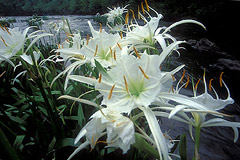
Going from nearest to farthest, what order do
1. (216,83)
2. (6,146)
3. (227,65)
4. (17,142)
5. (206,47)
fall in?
(6,146)
(17,142)
(216,83)
(227,65)
(206,47)

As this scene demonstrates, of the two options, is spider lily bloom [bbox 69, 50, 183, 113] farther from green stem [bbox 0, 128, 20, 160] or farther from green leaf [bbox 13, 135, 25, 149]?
green leaf [bbox 13, 135, 25, 149]

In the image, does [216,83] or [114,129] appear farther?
[216,83]

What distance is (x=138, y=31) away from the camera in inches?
26.7

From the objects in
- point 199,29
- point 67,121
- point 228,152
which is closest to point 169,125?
point 228,152

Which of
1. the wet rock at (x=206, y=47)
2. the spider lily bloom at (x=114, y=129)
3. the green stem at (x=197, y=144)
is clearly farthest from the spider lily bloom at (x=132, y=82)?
the wet rock at (x=206, y=47)

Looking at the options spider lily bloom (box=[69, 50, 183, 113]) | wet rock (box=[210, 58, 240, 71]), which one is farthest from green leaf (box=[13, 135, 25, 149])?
wet rock (box=[210, 58, 240, 71])

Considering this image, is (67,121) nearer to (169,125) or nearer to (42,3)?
(169,125)

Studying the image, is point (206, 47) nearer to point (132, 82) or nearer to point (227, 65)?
point (227, 65)

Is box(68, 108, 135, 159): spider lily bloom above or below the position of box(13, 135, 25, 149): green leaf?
above

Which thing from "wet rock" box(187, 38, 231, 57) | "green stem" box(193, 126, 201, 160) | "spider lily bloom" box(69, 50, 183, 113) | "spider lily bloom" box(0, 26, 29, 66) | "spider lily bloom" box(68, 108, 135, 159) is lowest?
"wet rock" box(187, 38, 231, 57)

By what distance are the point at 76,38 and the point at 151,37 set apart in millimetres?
371

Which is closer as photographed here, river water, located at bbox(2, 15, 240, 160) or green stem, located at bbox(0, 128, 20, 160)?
green stem, located at bbox(0, 128, 20, 160)

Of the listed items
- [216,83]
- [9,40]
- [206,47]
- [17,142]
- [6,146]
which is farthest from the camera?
[206,47]

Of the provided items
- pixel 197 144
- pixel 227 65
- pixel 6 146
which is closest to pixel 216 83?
pixel 227 65
